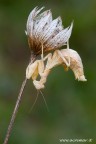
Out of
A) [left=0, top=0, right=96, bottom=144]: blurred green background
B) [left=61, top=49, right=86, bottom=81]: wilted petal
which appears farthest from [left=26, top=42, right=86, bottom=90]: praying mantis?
[left=0, top=0, right=96, bottom=144]: blurred green background

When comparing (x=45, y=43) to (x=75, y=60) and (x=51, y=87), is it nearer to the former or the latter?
(x=75, y=60)

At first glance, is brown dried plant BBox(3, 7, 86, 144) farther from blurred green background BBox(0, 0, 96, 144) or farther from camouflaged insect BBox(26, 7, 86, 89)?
blurred green background BBox(0, 0, 96, 144)

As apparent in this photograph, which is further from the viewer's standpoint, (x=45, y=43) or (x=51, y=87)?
(x=51, y=87)

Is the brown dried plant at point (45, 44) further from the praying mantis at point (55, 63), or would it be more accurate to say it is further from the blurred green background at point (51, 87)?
the blurred green background at point (51, 87)

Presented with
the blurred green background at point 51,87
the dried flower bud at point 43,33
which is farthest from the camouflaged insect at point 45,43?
the blurred green background at point 51,87

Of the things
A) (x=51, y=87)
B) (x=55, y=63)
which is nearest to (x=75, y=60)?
(x=55, y=63)

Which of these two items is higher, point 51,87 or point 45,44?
point 45,44

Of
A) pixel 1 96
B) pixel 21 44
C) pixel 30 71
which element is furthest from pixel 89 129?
pixel 30 71

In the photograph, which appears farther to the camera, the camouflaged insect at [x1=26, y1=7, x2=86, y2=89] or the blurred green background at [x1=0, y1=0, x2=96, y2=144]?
the blurred green background at [x1=0, y1=0, x2=96, y2=144]
